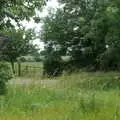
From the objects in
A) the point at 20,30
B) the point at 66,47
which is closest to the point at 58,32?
the point at 66,47

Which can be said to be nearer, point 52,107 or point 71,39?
point 52,107

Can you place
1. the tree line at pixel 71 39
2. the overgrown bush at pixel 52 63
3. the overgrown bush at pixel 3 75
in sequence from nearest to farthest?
the overgrown bush at pixel 3 75, the tree line at pixel 71 39, the overgrown bush at pixel 52 63

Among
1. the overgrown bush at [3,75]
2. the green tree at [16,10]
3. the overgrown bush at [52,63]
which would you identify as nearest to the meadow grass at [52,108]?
the overgrown bush at [3,75]

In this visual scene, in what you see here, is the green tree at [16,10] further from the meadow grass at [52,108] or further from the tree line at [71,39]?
the tree line at [71,39]

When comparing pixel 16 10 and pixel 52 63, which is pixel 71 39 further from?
pixel 16 10

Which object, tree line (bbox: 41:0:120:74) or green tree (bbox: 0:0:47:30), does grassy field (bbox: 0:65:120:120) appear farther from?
tree line (bbox: 41:0:120:74)

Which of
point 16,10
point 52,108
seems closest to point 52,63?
point 52,108

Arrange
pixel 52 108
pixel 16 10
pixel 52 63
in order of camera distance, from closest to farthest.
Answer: pixel 16 10
pixel 52 108
pixel 52 63

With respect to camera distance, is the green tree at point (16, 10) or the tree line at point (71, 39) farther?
the tree line at point (71, 39)

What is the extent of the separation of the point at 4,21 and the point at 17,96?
16.0ft

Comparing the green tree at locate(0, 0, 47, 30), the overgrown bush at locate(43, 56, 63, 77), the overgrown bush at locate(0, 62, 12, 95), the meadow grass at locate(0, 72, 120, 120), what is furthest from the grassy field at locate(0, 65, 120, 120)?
the overgrown bush at locate(43, 56, 63, 77)

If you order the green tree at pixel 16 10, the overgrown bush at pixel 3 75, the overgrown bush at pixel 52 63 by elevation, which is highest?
the green tree at pixel 16 10

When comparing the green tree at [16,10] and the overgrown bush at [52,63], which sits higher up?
the green tree at [16,10]

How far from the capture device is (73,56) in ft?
145
